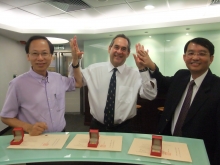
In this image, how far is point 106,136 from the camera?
1.20 m

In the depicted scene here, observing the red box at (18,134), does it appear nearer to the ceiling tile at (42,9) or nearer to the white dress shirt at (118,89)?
the white dress shirt at (118,89)

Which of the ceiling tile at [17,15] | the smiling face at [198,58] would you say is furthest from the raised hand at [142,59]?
the ceiling tile at [17,15]

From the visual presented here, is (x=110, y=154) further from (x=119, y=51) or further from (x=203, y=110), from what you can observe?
(x=119, y=51)

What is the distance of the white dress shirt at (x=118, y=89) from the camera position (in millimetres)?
1752

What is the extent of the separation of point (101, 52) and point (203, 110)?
428 centimetres

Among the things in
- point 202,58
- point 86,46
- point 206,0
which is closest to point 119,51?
point 202,58

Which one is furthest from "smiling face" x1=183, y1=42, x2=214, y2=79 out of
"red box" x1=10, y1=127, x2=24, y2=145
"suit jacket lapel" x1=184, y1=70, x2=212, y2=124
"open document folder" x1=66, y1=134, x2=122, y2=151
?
"red box" x1=10, y1=127, x2=24, y2=145

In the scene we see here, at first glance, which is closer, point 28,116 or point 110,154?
point 110,154

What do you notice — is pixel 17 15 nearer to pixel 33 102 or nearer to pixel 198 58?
pixel 33 102

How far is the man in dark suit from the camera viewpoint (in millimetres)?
1353

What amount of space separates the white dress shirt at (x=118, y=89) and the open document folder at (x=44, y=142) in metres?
0.67

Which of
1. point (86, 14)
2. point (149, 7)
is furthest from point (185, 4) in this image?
point (86, 14)

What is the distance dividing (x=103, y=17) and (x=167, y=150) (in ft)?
12.0

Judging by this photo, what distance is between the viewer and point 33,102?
1350 millimetres
